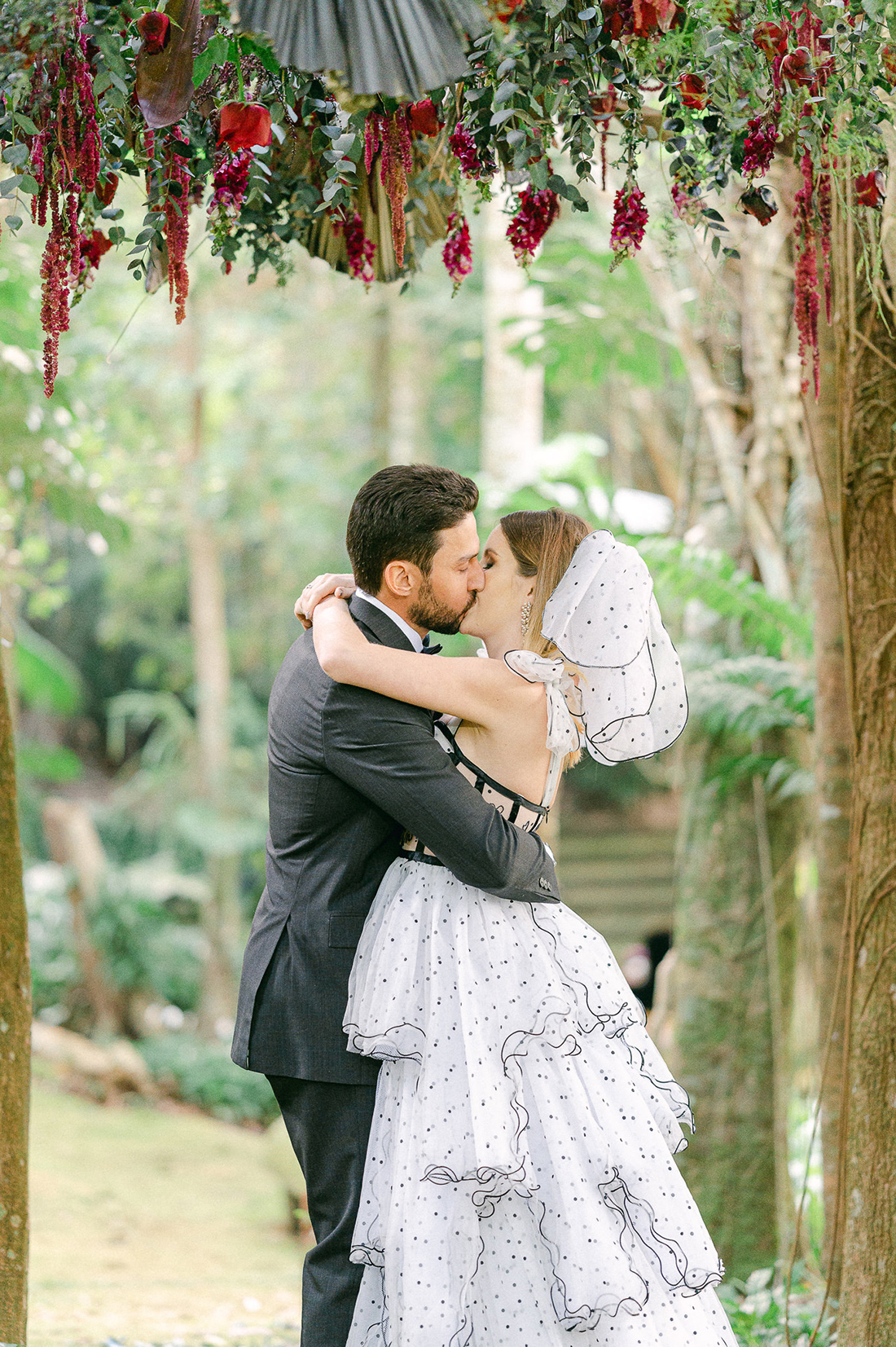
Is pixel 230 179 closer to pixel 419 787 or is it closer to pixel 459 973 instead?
pixel 419 787

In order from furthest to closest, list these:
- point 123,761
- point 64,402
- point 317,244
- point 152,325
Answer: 1. point 123,761
2. point 152,325
3. point 64,402
4. point 317,244

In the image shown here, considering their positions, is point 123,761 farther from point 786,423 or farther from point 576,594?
point 576,594

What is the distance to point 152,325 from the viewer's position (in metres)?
10.3

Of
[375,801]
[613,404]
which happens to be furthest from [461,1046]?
[613,404]

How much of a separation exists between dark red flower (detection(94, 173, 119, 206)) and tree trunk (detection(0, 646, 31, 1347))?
965mm

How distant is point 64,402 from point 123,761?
11.1 meters

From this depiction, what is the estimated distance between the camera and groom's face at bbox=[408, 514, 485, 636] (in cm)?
238

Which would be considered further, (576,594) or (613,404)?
(613,404)

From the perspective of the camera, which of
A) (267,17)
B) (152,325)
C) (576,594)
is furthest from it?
(152,325)

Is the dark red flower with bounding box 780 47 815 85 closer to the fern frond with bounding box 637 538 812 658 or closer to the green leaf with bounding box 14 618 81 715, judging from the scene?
the fern frond with bounding box 637 538 812 658

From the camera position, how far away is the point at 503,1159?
84.8 inches

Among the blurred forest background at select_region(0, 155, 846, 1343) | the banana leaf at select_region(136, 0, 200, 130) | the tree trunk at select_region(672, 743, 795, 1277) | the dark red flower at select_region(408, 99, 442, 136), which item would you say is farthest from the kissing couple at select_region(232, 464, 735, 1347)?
the tree trunk at select_region(672, 743, 795, 1277)

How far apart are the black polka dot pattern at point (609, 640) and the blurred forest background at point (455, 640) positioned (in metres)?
0.24

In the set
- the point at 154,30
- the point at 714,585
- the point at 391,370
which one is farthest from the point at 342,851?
the point at 391,370
